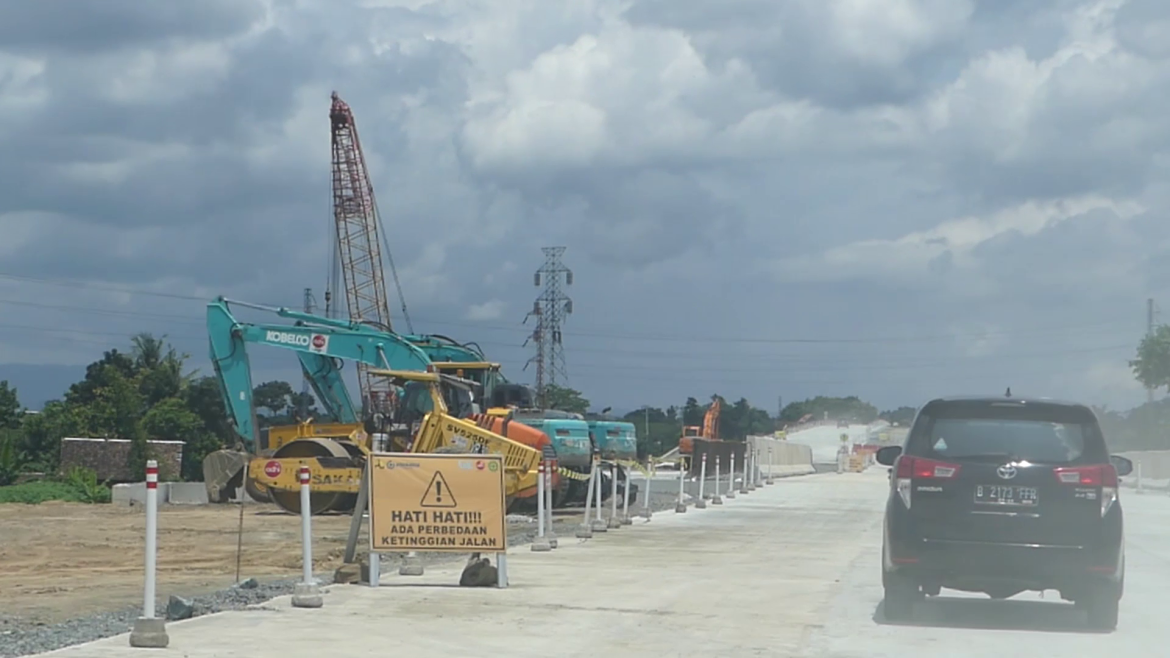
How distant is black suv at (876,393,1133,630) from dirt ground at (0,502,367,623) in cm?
799

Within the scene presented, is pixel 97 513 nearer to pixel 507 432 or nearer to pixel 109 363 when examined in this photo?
pixel 507 432

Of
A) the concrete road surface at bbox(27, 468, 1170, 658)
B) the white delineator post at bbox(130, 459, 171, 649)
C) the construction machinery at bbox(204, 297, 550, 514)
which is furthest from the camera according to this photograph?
the construction machinery at bbox(204, 297, 550, 514)

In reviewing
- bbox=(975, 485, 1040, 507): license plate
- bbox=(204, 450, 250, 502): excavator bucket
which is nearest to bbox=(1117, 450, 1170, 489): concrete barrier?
bbox=(204, 450, 250, 502): excavator bucket

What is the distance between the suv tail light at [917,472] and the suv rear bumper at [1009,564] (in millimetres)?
440

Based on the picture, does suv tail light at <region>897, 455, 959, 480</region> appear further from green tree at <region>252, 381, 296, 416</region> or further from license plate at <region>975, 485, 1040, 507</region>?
green tree at <region>252, 381, 296, 416</region>

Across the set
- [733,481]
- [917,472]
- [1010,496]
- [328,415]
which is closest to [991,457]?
[1010,496]

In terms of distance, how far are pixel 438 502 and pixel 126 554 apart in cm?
1000

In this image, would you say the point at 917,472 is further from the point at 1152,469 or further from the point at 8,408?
the point at 8,408

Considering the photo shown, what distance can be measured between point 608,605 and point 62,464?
4860 cm

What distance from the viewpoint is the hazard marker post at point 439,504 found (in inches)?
606

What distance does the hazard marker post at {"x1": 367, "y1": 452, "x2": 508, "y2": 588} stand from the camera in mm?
15391

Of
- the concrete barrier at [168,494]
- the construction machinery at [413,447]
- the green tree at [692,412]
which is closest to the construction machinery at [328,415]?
the construction machinery at [413,447]

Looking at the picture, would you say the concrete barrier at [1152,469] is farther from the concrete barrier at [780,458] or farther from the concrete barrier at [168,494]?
the concrete barrier at [168,494]

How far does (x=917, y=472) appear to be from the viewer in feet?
41.2
